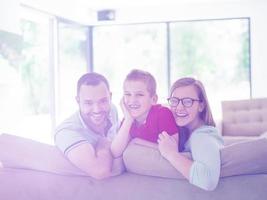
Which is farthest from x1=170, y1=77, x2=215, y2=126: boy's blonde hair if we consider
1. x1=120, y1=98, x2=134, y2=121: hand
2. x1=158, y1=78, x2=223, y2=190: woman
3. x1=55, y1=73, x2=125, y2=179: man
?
x1=55, y1=73, x2=125, y2=179: man

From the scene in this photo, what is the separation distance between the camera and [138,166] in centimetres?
153

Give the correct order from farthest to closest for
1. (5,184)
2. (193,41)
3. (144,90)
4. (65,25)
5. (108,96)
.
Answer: (193,41) → (65,25) → (108,96) → (144,90) → (5,184)

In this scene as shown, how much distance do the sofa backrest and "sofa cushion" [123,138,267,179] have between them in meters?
3.22

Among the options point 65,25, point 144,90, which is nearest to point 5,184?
point 144,90

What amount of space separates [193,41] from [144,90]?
5006mm

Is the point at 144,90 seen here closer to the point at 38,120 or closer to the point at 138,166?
the point at 138,166

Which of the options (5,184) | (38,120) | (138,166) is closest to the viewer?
(138,166)

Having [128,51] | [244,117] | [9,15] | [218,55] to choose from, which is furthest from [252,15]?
[9,15]

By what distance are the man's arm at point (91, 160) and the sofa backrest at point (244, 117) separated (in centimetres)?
326

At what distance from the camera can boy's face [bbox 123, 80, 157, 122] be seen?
69.8 inches

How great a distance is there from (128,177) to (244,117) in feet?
11.1

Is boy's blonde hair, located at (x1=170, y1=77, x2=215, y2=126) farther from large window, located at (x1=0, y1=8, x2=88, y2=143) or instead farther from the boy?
large window, located at (x1=0, y1=8, x2=88, y2=143)

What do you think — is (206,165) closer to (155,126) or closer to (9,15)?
(155,126)

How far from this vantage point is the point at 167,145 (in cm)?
152
